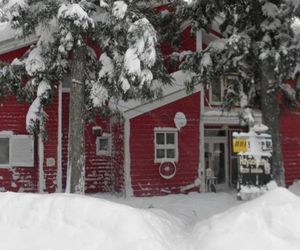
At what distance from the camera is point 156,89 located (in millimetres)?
14141

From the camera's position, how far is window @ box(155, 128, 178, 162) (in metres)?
17.7

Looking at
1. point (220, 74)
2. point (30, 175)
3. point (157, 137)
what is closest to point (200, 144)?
point (157, 137)

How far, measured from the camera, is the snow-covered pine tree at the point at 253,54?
14078 millimetres

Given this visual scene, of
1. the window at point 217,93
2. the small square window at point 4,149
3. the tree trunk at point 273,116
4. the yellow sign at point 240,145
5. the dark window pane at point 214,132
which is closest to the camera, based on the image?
the yellow sign at point 240,145

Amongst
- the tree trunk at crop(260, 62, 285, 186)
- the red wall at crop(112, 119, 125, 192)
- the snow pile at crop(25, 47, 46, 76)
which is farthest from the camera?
the red wall at crop(112, 119, 125, 192)

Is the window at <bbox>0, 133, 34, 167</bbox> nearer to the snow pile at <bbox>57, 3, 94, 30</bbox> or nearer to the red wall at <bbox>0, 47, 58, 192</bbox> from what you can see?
the red wall at <bbox>0, 47, 58, 192</bbox>

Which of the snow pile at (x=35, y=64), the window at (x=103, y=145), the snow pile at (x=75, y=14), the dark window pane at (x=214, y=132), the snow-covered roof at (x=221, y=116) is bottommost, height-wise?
the window at (x=103, y=145)

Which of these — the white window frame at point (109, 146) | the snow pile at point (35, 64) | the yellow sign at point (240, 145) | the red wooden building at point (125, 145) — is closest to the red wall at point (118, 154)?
the red wooden building at point (125, 145)

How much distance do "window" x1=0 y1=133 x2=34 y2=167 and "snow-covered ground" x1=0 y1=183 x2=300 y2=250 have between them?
8.48m

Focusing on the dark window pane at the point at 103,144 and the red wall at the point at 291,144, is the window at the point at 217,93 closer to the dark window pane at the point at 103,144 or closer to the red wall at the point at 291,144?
the red wall at the point at 291,144

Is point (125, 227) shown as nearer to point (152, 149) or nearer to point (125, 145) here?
point (125, 145)

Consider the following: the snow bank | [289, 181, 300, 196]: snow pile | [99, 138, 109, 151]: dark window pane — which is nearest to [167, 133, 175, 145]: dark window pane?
[99, 138, 109, 151]: dark window pane

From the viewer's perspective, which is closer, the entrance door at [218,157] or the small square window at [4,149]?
the small square window at [4,149]

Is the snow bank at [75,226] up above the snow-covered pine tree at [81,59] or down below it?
below
